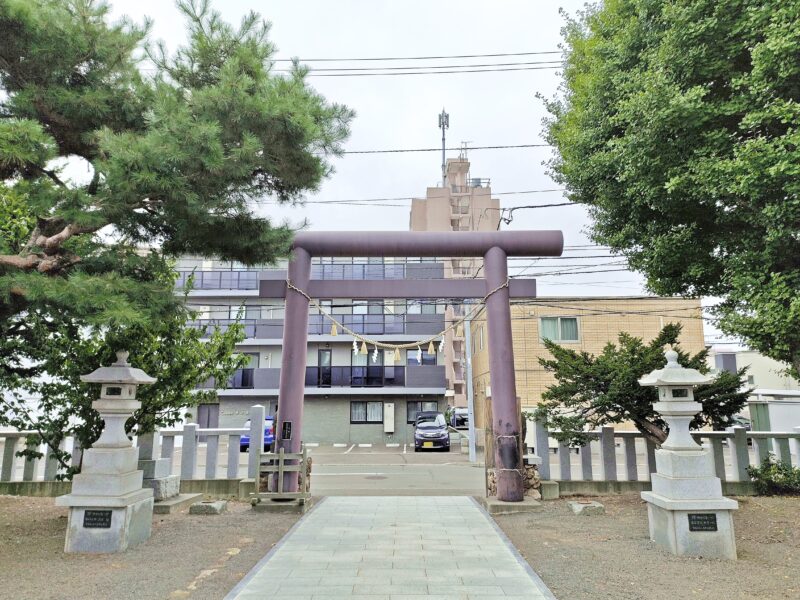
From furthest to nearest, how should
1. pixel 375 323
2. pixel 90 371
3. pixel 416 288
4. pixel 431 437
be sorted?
pixel 375 323, pixel 431 437, pixel 416 288, pixel 90 371

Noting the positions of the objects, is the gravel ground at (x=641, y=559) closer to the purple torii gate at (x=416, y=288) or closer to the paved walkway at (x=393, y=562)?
the paved walkway at (x=393, y=562)

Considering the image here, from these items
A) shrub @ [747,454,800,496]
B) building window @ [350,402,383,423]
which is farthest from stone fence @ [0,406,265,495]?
building window @ [350,402,383,423]

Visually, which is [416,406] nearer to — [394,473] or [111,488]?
[394,473]

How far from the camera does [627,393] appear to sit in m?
8.60

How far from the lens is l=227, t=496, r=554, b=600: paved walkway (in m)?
4.54

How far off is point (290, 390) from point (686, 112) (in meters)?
6.96

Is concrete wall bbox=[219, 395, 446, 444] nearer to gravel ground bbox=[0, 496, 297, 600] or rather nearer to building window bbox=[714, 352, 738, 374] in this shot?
gravel ground bbox=[0, 496, 297, 600]

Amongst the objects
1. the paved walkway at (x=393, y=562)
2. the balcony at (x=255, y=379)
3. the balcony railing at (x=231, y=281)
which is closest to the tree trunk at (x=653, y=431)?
the paved walkway at (x=393, y=562)

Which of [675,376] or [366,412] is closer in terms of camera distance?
[675,376]

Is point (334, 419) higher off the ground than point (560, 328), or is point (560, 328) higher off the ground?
→ point (560, 328)

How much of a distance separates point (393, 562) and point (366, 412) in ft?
74.4

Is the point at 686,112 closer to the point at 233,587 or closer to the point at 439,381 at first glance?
the point at 233,587

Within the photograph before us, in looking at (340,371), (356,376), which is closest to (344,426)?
(356,376)

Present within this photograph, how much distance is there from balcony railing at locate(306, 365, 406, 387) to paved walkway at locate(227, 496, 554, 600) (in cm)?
1894
